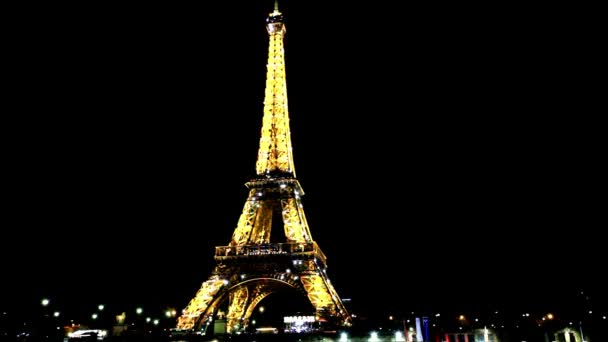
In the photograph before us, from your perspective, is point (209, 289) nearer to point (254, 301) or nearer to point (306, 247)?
point (306, 247)

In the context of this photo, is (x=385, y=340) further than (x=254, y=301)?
No

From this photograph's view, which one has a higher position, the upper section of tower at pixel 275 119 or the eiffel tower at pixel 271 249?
the upper section of tower at pixel 275 119

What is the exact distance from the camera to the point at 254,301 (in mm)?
45938

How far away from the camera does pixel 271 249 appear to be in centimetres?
3497

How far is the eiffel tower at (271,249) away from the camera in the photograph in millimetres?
32656

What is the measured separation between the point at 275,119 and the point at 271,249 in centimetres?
1221

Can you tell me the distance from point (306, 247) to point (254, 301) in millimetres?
14064

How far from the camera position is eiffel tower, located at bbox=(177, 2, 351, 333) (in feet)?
107

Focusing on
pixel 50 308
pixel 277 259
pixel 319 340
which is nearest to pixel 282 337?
pixel 319 340

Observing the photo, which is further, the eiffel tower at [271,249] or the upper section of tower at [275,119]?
the upper section of tower at [275,119]

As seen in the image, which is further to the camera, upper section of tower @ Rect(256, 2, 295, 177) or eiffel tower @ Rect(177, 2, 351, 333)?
upper section of tower @ Rect(256, 2, 295, 177)

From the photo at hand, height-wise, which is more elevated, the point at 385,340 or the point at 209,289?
the point at 209,289

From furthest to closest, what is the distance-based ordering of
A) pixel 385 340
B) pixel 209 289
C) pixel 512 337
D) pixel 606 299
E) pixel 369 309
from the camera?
pixel 369 309, pixel 606 299, pixel 209 289, pixel 512 337, pixel 385 340

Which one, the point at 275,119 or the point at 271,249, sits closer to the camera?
the point at 271,249
